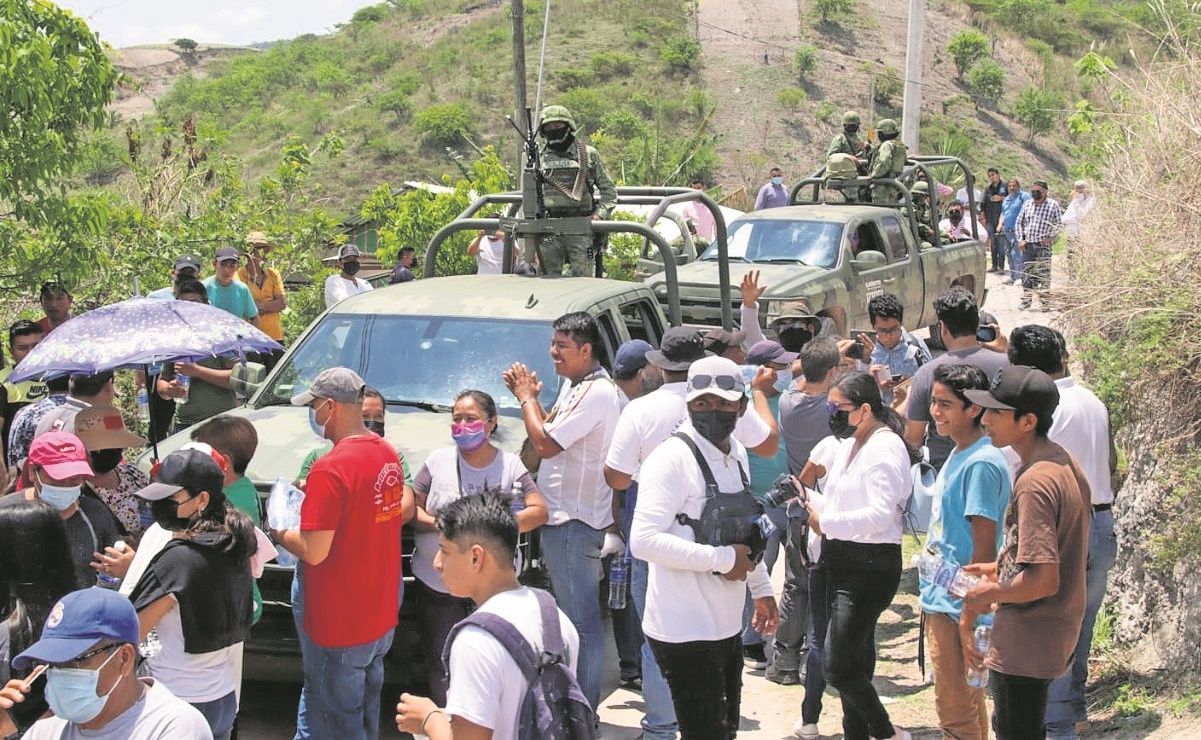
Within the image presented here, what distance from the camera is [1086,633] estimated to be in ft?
18.9

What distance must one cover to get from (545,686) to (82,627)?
1162mm

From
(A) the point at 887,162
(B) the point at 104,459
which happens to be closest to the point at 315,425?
(B) the point at 104,459

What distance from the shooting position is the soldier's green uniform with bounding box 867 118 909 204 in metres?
14.9

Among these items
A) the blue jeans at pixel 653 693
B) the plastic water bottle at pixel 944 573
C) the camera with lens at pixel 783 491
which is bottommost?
the blue jeans at pixel 653 693

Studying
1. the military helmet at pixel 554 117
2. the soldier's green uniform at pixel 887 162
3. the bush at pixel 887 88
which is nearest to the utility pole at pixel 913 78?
the soldier's green uniform at pixel 887 162

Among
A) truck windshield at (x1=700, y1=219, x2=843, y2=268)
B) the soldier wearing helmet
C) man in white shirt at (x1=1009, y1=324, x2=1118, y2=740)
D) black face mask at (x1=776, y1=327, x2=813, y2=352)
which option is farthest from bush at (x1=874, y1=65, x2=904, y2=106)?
man in white shirt at (x1=1009, y1=324, x2=1118, y2=740)

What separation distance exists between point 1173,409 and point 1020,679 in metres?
2.50

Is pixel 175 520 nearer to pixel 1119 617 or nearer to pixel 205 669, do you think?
pixel 205 669

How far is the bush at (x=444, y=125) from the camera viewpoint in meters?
43.7

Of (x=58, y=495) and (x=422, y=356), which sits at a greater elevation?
(x=422, y=356)

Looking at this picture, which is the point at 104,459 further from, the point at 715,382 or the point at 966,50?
the point at 966,50

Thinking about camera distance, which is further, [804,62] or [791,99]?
[804,62]

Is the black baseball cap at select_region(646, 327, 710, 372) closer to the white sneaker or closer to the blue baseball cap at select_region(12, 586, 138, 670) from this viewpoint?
the white sneaker

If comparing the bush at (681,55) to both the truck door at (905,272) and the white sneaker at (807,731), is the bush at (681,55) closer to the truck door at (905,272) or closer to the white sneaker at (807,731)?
the truck door at (905,272)
